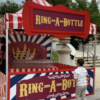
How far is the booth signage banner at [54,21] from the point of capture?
4.14 metres

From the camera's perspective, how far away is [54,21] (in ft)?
14.7

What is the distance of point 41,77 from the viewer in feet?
15.6

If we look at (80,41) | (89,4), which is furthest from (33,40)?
(80,41)

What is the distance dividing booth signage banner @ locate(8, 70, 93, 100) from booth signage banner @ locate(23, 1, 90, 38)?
1.21m

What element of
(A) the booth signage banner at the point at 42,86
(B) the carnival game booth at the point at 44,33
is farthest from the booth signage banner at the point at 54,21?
(A) the booth signage banner at the point at 42,86

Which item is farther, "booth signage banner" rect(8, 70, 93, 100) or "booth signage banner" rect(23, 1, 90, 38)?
"booth signage banner" rect(8, 70, 93, 100)

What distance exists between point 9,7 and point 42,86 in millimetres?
24700

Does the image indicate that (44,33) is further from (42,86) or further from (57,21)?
(42,86)

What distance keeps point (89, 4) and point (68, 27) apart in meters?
18.2

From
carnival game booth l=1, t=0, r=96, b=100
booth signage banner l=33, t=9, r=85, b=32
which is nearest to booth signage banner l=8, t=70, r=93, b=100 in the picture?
carnival game booth l=1, t=0, r=96, b=100

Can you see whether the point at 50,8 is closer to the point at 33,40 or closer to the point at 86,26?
the point at 86,26

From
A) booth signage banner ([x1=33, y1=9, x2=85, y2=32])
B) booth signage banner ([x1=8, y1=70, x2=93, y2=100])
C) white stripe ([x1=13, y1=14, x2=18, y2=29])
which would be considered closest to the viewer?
white stripe ([x1=13, y1=14, x2=18, y2=29])

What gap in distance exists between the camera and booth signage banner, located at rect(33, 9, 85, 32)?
4.25 metres

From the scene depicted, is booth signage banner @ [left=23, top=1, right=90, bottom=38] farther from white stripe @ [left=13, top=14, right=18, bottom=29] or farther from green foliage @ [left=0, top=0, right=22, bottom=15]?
green foliage @ [left=0, top=0, right=22, bottom=15]
